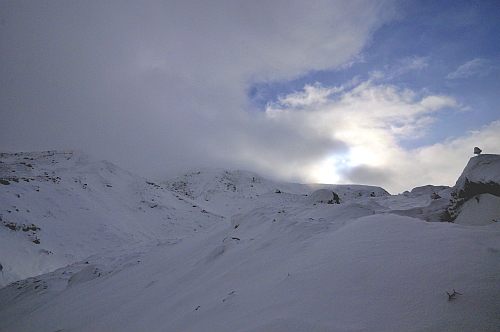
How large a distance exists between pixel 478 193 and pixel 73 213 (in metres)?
17.7

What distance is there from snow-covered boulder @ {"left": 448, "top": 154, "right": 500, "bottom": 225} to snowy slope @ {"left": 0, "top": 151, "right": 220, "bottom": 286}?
9040mm

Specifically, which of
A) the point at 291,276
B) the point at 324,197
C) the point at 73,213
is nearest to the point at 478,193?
the point at 291,276

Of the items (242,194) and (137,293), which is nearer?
(137,293)

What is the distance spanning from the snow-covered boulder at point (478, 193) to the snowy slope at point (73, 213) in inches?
356

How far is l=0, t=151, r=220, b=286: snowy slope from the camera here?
1004 cm

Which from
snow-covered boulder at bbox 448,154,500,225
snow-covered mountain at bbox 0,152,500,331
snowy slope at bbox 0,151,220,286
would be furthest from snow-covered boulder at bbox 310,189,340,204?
snowy slope at bbox 0,151,220,286

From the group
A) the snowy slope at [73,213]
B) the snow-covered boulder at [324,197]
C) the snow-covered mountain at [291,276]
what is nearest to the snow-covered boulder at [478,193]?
the snow-covered mountain at [291,276]

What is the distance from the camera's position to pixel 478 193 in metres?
4.50

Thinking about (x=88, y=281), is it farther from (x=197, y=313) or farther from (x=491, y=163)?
(x=491, y=163)

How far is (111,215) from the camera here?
1590 centimetres

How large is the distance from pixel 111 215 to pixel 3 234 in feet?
19.7

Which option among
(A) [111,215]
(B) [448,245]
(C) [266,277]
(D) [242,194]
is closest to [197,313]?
(C) [266,277]

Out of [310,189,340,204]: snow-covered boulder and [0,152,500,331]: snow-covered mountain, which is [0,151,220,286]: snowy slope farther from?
[310,189,340,204]: snow-covered boulder

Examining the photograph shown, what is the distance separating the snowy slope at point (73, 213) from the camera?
10041mm
